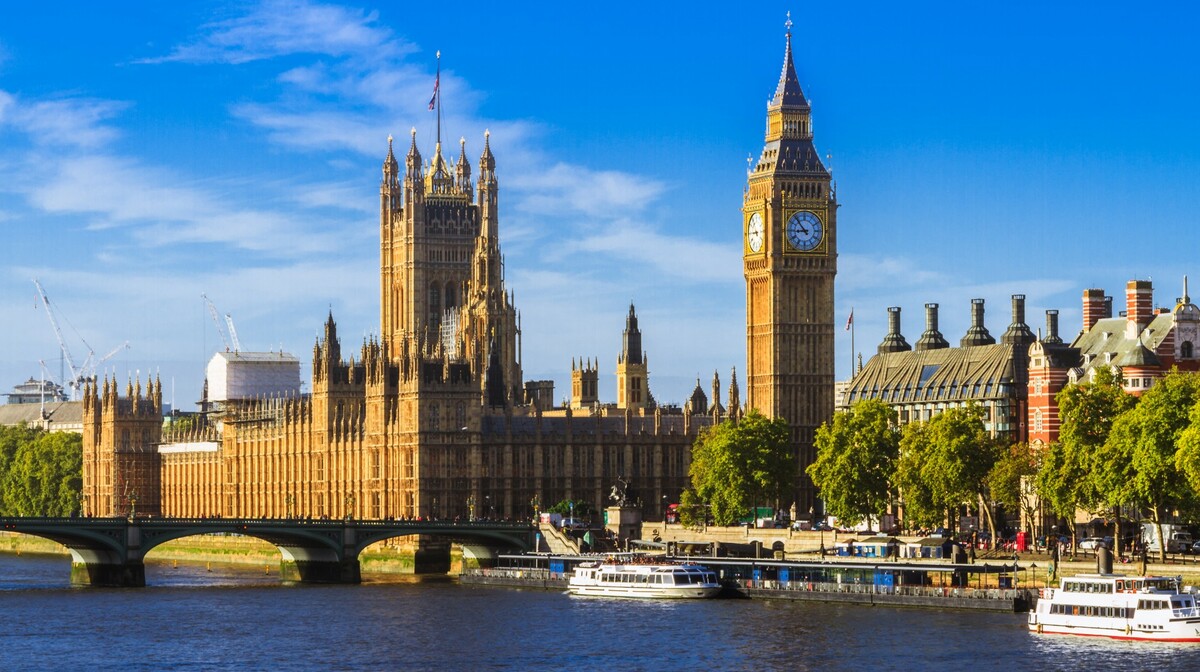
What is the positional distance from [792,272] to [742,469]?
17.9 meters

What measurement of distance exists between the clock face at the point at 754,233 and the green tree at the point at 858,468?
2540 centimetres

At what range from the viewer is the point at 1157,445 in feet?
387

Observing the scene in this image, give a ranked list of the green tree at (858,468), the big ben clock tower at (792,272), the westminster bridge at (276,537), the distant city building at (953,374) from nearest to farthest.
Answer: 1. the westminster bridge at (276,537)
2. the green tree at (858,468)
3. the distant city building at (953,374)
4. the big ben clock tower at (792,272)

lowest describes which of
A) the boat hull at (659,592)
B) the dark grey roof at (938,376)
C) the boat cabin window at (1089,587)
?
the boat hull at (659,592)

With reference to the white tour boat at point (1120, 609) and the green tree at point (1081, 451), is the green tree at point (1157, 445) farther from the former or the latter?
the white tour boat at point (1120, 609)

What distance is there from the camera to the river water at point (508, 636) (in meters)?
98.8

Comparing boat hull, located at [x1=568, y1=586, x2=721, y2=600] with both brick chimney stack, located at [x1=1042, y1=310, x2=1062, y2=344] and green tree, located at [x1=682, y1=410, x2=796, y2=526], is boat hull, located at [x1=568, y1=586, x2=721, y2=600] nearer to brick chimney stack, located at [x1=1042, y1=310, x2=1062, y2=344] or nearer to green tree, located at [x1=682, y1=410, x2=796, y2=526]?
green tree, located at [x1=682, y1=410, x2=796, y2=526]

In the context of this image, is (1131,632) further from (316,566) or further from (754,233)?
(754,233)

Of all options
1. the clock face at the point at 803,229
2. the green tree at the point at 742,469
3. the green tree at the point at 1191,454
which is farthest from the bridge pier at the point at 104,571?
the green tree at the point at 1191,454

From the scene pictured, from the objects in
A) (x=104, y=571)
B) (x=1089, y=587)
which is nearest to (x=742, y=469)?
(x=104, y=571)

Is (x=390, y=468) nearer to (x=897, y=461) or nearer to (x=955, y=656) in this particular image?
(x=897, y=461)

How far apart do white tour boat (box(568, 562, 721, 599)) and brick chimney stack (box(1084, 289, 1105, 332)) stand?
33.2 m

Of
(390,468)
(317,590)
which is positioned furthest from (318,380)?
(317,590)

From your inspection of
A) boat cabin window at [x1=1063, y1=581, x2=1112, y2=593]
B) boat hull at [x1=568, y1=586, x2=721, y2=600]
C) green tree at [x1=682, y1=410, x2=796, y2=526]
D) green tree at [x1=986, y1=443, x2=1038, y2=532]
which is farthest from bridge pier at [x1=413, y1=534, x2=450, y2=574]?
boat cabin window at [x1=1063, y1=581, x2=1112, y2=593]
